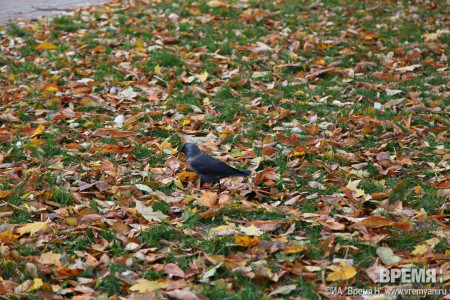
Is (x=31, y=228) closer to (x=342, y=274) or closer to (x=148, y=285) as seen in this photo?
(x=148, y=285)

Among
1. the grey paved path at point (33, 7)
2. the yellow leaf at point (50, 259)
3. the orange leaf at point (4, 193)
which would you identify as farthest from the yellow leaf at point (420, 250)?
the grey paved path at point (33, 7)

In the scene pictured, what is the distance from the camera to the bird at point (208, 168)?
12.1 feet

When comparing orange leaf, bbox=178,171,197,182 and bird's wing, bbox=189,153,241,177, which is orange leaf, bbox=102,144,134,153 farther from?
bird's wing, bbox=189,153,241,177

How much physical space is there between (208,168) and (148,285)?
4.05 feet

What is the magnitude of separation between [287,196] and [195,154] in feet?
2.60

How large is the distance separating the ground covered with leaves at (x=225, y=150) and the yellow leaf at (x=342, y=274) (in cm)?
1

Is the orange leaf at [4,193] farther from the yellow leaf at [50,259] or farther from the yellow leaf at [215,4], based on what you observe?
the yellow leaf at [215,4]

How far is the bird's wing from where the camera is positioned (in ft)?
12.1

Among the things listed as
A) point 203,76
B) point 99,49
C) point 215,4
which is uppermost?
point 215,4

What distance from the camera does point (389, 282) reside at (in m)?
2.67

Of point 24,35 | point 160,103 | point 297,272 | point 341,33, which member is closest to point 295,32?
point 341,33

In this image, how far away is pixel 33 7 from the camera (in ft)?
29.1

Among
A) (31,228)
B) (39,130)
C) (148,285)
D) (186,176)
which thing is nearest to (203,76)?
(39,130)

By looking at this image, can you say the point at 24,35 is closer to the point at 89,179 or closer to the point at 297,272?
the point at 89,179
